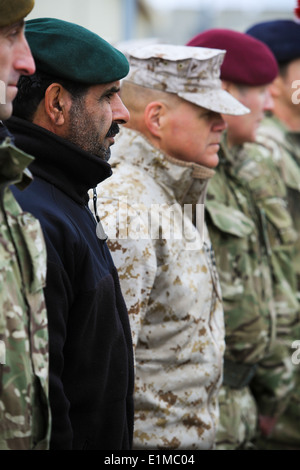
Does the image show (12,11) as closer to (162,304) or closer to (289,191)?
(162,304)

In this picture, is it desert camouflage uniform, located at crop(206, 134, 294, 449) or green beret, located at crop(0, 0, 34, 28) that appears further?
desert camouflage uniform, located at crop(206, 134, 294, 449)

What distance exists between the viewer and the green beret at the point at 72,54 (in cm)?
262

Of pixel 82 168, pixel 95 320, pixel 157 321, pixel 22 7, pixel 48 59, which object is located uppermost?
pixel 22 7

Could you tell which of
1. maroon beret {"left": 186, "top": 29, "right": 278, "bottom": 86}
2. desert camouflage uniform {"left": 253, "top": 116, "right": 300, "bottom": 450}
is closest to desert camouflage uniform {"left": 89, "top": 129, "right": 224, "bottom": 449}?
maroon beret {"left": 186, "top": 29, "right": 278, "bottom": 86}

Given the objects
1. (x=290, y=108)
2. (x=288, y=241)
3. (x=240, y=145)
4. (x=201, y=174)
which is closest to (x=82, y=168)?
(x=201, y=174)

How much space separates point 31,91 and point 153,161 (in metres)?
0.98

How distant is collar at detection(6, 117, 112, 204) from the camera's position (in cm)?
255

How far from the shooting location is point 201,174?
3.63m

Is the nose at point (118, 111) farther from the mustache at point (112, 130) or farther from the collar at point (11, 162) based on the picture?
the collar at point (11, 162)

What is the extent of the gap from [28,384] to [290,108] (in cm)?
440

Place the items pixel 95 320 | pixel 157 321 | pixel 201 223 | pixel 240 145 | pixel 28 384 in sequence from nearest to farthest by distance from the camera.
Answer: pixel 28 384 → pixel 95 320 → pixel 157 321 → pixel 201 223 → pixel 240 145

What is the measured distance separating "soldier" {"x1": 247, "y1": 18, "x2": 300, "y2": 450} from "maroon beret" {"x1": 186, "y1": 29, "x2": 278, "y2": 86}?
0.83 meters

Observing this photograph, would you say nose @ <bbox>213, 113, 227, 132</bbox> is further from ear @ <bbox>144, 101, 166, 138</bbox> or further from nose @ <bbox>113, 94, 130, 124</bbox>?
nose @ <bbox>113, 94, 130, 124</bbox>

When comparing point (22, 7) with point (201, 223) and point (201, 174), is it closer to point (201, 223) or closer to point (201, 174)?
point (201, 174)
